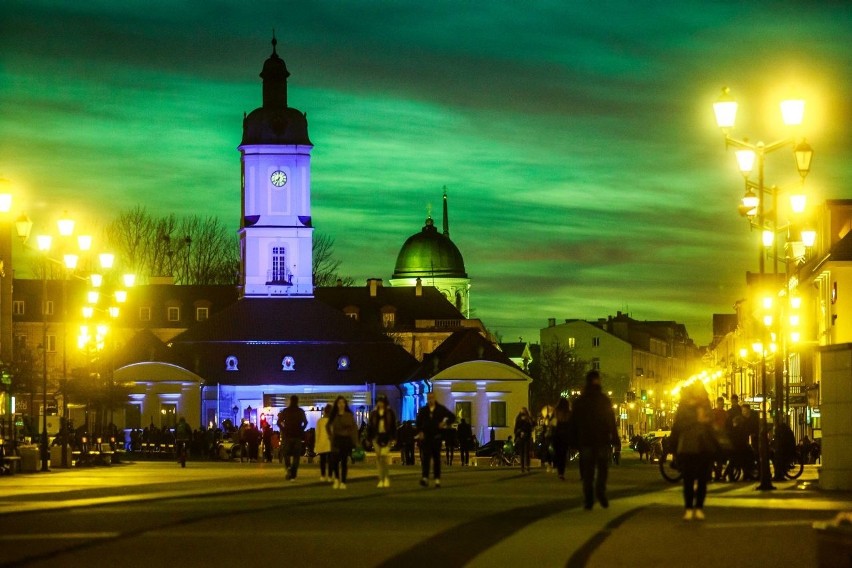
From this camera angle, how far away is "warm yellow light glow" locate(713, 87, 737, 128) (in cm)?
2898

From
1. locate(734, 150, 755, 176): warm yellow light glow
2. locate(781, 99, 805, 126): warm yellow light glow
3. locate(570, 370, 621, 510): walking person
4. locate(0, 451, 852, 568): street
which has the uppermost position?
locate(781, 99, 805, 126): warm yellow light glow

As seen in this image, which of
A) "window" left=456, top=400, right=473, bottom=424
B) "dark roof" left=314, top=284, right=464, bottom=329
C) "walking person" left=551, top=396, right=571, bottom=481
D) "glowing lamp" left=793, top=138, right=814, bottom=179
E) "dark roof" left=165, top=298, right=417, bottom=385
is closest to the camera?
"glowing lamp" left=793, top=138, right=814, bottom=179

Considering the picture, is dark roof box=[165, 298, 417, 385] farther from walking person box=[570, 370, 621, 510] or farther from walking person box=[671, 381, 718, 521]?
walking person box=[671, 381, 718, 521]

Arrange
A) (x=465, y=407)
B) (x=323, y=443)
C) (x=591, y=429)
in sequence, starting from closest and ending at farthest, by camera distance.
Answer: (x=591, y=429), (x=323, y=443), (x=465, y=407)

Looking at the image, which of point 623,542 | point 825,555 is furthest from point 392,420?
point 825,555

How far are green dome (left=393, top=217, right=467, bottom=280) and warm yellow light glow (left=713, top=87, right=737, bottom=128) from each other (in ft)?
Answer: 527

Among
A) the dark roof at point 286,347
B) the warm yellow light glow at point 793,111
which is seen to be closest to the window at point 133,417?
the dark roof at point 286,347

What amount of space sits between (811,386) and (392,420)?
127 ft

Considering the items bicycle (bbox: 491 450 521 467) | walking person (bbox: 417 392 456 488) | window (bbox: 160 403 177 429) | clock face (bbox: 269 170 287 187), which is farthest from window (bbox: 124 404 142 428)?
walking person (bbox: 417 392 456 488)

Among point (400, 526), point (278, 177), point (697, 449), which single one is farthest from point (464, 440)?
point (278, 177)

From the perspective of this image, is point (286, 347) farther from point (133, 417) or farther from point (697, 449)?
point (697, 449)

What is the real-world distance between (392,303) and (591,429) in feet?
443

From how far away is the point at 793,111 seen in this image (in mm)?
28750

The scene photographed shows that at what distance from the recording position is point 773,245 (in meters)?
32.2
